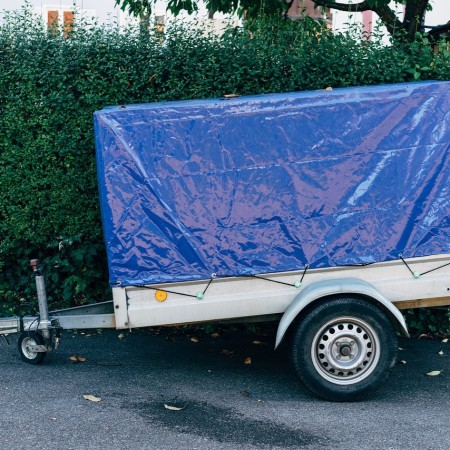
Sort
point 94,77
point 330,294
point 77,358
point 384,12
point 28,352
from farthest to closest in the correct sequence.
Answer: point 384,12, point 94,77, point 77,358, point 28,352, point 330,294

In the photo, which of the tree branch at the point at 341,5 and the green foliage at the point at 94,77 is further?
the tree branch at the point at 341,5

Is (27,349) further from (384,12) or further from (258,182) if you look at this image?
(384,12)

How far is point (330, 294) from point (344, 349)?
1.33ft

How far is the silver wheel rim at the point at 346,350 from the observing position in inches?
247

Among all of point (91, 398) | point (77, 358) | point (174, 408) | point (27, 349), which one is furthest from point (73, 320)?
point (174, 408)

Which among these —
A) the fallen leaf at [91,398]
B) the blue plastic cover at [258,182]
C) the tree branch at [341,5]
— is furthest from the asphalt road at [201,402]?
the tree branch at [341,5]

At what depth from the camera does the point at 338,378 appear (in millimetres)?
6324

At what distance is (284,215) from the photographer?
20.6 ft

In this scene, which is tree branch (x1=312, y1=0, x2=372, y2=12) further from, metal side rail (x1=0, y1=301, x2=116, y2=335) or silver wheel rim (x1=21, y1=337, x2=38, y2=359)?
silver wheel rim (x1=21, y1=337, x2=38, y2=359)

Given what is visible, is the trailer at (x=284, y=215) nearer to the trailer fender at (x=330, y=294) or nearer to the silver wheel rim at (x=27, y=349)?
the trailer fender at (x=330, y=294)

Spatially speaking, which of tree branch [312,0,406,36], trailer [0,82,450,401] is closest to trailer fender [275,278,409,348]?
trailer [0,82,450,401]

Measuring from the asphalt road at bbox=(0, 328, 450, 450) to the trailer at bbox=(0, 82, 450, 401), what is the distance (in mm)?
373

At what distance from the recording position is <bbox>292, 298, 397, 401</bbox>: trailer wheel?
6.22 meters

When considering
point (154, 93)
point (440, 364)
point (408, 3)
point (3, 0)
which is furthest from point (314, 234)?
point (3, 0)
